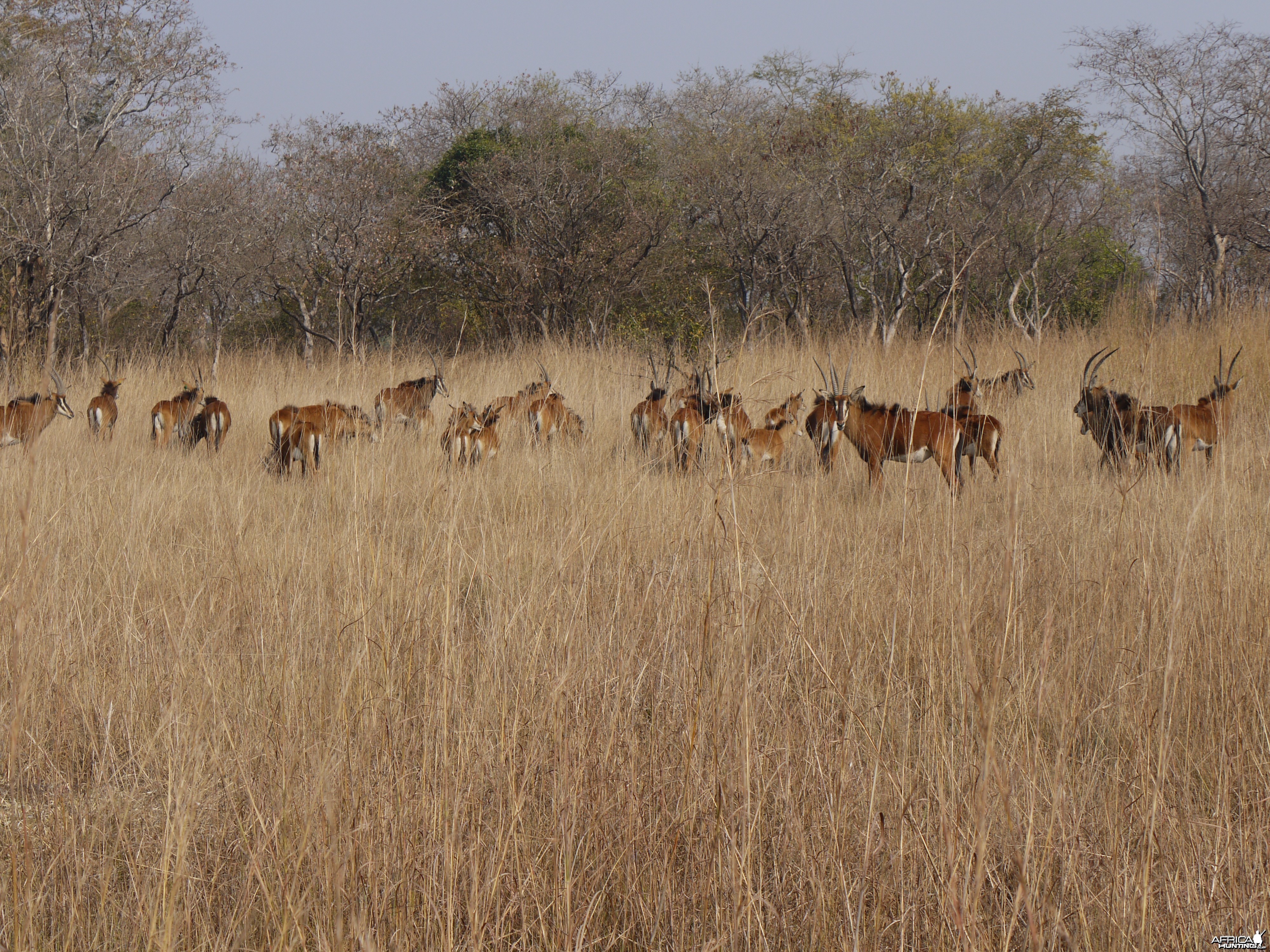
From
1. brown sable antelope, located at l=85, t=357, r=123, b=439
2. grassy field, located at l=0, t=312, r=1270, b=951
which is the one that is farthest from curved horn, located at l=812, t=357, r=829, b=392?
brown sable antelope, located at l=85, t=357, r=123, b=439

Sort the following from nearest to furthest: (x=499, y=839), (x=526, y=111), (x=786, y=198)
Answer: (x=499, y=839)
(x=786, y=198)
(x=526, y=111)

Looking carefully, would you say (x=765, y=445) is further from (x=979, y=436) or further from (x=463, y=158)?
(x=463, y=158)

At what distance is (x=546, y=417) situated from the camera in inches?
295

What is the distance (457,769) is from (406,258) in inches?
664

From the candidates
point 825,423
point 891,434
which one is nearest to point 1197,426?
point 891,434

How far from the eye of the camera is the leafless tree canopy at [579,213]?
13469 millimetres

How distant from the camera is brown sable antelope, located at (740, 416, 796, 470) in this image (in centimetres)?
606

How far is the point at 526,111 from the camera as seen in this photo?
19.8m

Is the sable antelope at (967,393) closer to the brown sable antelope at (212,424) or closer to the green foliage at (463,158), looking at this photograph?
the brown sable antelope at (212,424)

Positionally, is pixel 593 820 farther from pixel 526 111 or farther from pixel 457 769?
pixel 526 111

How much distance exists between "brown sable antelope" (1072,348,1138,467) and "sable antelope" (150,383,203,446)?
23.0 ft

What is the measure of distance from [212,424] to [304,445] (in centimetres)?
182

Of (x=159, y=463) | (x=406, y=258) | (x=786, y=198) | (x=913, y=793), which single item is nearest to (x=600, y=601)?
(x=913, y=793)

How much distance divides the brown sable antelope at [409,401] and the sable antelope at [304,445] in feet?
4.50
